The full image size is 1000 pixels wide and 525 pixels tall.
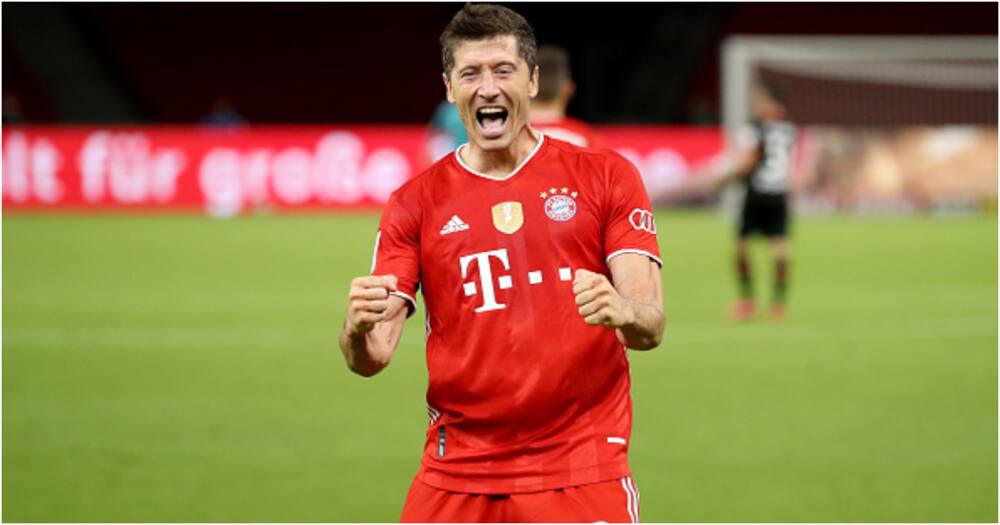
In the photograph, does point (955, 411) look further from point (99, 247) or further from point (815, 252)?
point (99, 247)

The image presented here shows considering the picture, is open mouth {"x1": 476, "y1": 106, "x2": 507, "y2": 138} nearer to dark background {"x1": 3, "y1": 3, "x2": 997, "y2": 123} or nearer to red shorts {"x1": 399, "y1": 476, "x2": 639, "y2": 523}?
red shorts {"x1": 399, "y1": 476, "x2": 639, "y2": 523}

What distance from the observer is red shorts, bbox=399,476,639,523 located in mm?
3719

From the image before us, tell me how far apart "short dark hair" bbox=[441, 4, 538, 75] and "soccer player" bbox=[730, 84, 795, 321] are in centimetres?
966

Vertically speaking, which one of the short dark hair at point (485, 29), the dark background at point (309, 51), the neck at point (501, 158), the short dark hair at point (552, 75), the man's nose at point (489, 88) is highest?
the dark background at point (309, 51)

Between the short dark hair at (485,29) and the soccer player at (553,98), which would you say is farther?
the soccer player at (553,98)

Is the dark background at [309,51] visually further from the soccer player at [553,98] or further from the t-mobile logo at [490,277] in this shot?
the t-mobile logo at [490,277]

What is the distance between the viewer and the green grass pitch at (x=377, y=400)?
6.87 metres

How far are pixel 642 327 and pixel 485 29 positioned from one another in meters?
0.88

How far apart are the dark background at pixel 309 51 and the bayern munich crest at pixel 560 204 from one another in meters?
30.9

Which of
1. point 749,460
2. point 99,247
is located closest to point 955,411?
point 749,460

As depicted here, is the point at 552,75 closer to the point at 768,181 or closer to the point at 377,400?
the point at 377,400

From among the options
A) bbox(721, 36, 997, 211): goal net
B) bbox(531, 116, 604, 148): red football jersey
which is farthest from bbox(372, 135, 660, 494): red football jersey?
bbox(721, 36, 997, 211): goal net

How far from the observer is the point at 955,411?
8938 millimetres

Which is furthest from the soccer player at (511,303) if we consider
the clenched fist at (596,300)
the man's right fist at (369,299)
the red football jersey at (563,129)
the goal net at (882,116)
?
the goal net at (882,116)
